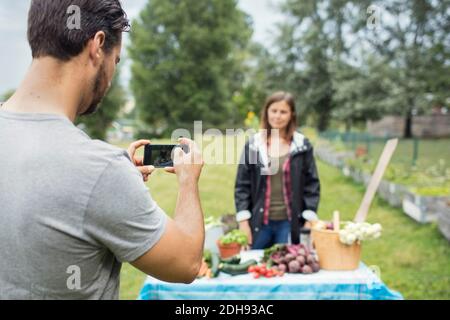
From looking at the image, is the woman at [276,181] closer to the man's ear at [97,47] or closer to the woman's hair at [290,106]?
the woman's hair at [290,106]

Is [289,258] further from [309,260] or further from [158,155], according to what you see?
[158,155]

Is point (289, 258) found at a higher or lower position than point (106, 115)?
lower

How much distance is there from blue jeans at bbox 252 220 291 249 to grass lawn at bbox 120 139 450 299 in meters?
1.45

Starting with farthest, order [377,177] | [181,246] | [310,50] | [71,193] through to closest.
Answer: [310,50] < [377,177] < [181,246] < [71,193]

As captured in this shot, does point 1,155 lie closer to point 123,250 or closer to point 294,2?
point 123,250

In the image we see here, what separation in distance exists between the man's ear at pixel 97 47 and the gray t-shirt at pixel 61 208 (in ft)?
0.55

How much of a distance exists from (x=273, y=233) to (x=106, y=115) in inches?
943

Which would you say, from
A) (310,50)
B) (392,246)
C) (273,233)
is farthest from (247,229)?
(310,50)

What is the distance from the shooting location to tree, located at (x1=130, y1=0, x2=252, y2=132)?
26125 millimetres

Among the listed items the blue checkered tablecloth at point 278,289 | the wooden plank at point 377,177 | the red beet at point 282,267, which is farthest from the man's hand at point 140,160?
the wooden plank at point 377,177

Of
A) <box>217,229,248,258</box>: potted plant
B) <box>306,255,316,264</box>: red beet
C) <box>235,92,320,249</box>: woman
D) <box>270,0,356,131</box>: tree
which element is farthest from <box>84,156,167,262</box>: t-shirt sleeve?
<box>270,0,356,131</box>: tree

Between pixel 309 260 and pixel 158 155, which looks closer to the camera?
pixel 158 155

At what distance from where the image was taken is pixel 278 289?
247cm
